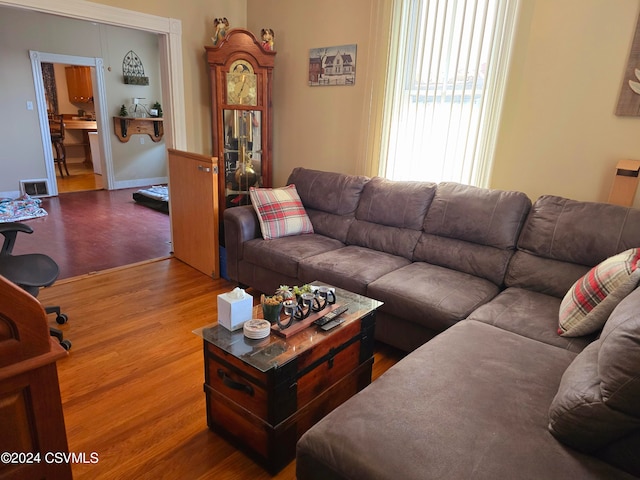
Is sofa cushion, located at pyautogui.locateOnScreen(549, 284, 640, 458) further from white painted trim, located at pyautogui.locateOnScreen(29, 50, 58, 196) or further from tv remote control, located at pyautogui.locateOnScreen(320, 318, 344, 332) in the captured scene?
white painted trim, located at pyautogui.locateOnScreen(29, 50, 58, 196)

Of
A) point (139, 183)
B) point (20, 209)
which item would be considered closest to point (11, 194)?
point (20, 209)

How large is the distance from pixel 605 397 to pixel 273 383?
3.18 feet

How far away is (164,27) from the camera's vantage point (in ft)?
10.7

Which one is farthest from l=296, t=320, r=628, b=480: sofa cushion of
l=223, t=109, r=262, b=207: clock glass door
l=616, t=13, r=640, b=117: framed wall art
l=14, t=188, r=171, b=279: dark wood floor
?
l=14, t=188, r=171, b=279: dark wood floor

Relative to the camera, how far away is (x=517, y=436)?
1.13 metres

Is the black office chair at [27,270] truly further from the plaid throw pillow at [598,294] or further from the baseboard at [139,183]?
the baseboard at [139,183]

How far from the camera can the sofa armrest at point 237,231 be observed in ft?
9.82

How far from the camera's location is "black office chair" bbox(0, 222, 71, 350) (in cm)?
210

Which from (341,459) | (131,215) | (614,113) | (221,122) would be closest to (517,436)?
(341,459)

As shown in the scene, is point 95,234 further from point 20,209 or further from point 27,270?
point 27,270

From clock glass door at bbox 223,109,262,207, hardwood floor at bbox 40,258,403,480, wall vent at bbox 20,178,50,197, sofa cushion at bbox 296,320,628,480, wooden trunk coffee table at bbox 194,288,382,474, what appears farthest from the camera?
wall vent at bbox 20,178,50,197

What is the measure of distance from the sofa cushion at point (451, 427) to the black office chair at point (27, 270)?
172 cm

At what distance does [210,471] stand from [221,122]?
2701 millimetres

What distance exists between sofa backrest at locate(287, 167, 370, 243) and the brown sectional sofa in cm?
1
